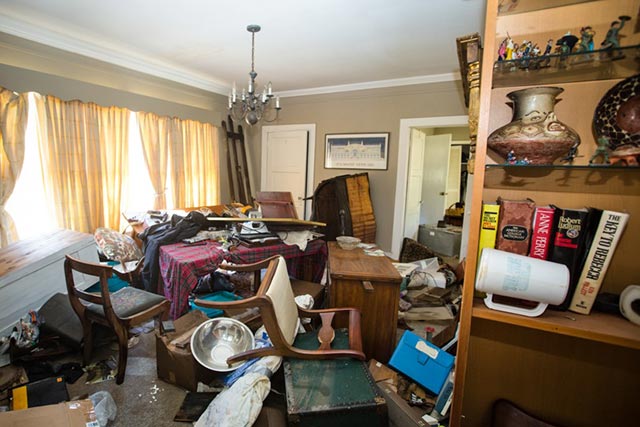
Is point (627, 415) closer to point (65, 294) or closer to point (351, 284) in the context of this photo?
point (351, 284)

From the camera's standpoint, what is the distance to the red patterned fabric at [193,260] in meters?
2.06

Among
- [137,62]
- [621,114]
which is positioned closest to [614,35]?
[621,114]

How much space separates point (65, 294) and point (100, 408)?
3.95 feet

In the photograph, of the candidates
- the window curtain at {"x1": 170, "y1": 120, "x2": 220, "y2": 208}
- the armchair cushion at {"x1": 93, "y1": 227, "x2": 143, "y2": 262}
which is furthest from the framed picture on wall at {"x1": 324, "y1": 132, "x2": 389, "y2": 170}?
the armchair cushion at {"x1": 93, "y1": 227, "x2": 143, "y2": 262}

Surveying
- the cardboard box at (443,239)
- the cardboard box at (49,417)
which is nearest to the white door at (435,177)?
the cardboard box at (443,239)

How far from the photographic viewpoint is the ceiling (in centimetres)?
232

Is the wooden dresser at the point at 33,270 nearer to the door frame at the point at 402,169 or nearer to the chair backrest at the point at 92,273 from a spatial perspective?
the chair backrest at the point at 92,273

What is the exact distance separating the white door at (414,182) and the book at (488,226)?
3.52m

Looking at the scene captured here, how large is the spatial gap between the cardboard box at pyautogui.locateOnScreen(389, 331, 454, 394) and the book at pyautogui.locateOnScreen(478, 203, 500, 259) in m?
0.97

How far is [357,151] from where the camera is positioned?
4.50 m

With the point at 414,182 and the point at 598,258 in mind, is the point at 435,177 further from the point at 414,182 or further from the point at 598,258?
the point at 598,258

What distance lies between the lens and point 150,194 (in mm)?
4023

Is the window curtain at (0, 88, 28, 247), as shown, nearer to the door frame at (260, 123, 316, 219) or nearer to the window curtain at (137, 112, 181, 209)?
the window curtain at (137, 112, 181, 209)

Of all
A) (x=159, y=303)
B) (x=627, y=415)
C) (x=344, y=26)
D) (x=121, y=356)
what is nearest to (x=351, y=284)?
(x=627, y=415)
